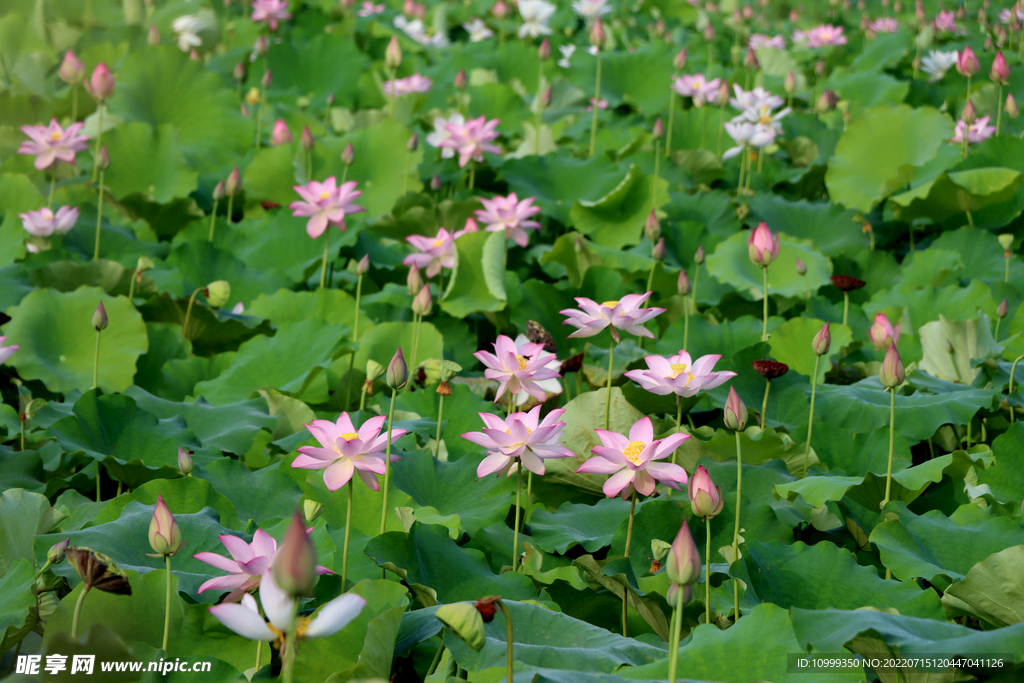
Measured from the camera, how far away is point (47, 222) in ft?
7.32

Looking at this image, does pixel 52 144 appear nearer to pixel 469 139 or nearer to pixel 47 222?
pixel 47 222

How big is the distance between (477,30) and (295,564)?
5.02 metres

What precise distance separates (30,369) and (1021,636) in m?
1.99

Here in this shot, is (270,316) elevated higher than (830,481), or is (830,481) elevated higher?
(830,481)

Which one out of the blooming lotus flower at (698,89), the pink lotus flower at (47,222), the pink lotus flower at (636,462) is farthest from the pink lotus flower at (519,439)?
the blooming lotus flower at (698,89)

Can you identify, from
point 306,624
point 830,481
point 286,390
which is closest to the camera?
point 306,624

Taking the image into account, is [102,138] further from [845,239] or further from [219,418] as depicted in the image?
[845,239]

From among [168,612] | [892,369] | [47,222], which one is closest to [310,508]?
[168,612]

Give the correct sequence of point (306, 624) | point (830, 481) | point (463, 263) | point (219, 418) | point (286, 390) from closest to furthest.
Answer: point (306, 624), point (830, 481), point (219, 418), point (286, 390), point (463, 263)

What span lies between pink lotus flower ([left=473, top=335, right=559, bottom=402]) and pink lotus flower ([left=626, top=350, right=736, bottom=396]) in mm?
157

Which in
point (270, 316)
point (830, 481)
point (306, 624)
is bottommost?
point (270, 316)

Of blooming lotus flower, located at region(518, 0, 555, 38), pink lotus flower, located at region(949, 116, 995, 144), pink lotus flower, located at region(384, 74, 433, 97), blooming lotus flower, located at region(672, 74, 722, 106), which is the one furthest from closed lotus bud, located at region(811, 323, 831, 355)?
blooming lotus flower, located at region(518, 0, 555, 38)

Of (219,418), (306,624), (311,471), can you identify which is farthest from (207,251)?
(306,624)

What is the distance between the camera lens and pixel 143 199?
2.82 metres
